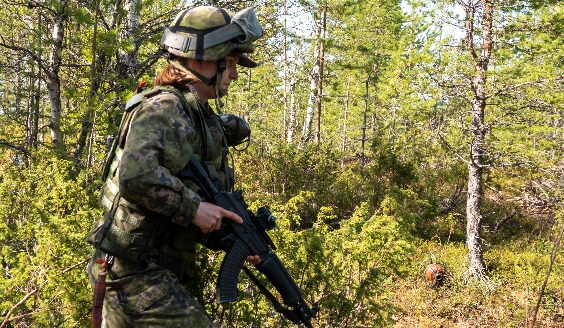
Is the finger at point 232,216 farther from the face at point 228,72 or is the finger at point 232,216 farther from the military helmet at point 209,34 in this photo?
the military helmet at point 209,34

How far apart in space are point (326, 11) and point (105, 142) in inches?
433

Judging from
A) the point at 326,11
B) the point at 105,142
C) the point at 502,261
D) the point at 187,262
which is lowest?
the point at 502,261

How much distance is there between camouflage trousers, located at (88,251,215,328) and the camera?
1978 millimetres

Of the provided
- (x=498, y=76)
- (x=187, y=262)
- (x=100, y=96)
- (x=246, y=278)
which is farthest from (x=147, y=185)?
(x=498, y=76)

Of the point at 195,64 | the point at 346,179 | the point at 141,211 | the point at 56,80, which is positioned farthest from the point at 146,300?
the point at 346,179

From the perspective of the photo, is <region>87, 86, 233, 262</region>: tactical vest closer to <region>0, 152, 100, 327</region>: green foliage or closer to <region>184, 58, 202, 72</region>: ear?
<region>184, 58, 202, 72</region>: ear

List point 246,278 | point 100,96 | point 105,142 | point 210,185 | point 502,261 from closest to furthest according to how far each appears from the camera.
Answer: point 210,185 < point 246,278 < point 100,96 < point 105,142 < point 502,261

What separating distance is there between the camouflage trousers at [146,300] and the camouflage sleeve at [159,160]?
1.10 ft

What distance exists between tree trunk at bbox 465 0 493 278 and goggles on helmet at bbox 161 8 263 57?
650 cm

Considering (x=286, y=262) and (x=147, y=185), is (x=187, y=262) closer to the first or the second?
(x=147, y=185)

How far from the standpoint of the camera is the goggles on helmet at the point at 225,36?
2225mm

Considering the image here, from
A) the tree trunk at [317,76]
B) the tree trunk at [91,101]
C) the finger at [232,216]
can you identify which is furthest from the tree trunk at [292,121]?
the finger at [232,216]

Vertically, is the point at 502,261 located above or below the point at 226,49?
below

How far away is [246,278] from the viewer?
326 cm
